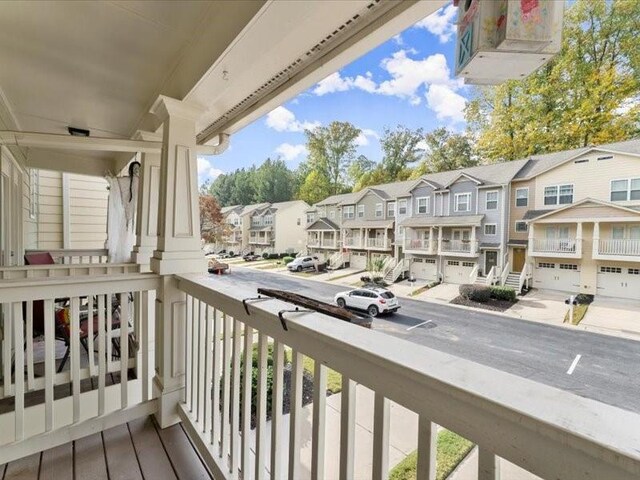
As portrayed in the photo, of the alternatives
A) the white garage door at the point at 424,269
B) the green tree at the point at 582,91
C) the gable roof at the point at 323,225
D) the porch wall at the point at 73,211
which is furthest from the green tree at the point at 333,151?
the porch wall at the point at 73,211

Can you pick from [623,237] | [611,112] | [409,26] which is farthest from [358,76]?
[623,237]

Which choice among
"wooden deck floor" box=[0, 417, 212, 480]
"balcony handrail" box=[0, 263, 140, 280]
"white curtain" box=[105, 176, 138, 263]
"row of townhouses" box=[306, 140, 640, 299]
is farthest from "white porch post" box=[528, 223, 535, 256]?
"white curtain" box=[105, 176, 138, 263]

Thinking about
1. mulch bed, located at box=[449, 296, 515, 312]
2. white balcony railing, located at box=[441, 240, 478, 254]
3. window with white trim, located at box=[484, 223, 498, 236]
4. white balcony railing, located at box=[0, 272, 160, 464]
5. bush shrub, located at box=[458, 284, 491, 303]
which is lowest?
white balcony railing, located at box=[0, 272, 160, 464]

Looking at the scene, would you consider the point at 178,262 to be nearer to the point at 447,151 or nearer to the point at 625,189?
the point at 447,151

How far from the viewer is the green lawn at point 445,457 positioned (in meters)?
0.63

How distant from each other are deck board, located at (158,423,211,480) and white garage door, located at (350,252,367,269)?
1.12 meters

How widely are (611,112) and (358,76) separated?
856 millimetres

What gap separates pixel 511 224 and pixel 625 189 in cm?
30

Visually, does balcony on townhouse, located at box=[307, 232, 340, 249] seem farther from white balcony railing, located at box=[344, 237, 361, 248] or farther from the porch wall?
the porch wall

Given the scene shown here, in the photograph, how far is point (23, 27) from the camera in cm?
159

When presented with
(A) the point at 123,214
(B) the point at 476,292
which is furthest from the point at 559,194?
(A) the point at 123,214

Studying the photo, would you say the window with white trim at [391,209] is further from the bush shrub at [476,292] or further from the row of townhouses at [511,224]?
the bush shrub at [476,292]

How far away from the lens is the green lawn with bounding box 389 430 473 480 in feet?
2.06

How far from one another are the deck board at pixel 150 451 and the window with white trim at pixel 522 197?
1.73m
